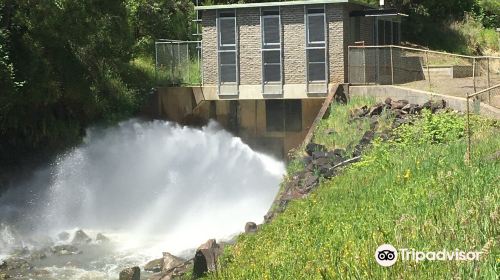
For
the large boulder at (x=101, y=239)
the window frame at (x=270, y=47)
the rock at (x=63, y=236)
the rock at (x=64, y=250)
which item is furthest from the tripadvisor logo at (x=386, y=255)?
the window frame at (x=270, y=47)

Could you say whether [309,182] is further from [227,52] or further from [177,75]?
[177,75]

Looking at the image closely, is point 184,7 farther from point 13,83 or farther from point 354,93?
point 13,83

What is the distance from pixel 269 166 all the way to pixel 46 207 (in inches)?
317

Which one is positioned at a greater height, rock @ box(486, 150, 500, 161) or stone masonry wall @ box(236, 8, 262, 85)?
stone masonry wall @ box(236, 8, 262, 85)

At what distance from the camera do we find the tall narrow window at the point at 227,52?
29.1 metres

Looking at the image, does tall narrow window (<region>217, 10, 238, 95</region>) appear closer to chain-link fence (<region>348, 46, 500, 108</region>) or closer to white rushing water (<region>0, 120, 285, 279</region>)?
white rushing water (<region>0, 120, 285, 279</region>)

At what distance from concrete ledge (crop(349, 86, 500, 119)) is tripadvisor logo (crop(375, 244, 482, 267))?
14272mm

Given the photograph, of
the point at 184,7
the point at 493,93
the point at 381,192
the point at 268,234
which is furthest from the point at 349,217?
the point at 184,7

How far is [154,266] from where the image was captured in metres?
18.0

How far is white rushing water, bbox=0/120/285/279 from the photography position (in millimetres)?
21484

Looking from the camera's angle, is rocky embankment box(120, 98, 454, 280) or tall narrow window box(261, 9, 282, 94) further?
tall narrow window box(261, 9, 282, 94)

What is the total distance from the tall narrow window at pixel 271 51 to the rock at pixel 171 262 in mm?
11882

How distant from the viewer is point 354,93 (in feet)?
89.2

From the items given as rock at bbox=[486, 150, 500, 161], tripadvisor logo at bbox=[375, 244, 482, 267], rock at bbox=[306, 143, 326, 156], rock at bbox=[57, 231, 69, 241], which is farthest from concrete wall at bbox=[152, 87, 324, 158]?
tripadvisor logo at bbox=[375, 244, 482, 267]
